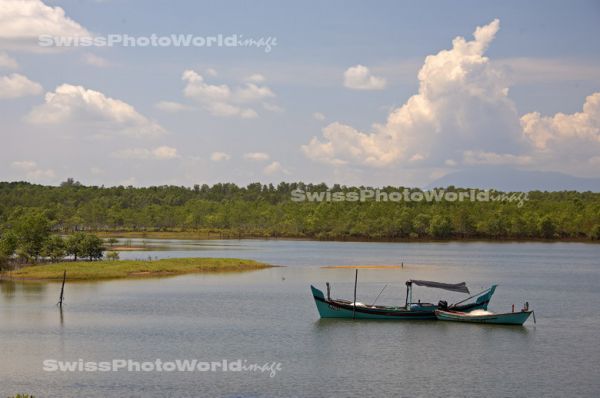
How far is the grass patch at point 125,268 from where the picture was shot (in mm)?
101188

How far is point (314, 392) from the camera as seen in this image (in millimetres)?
45438

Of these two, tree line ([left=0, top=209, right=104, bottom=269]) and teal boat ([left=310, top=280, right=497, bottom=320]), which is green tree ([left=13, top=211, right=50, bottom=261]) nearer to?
tree line ([left=0, top=209, right=104, bottom=269])

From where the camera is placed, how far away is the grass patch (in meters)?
101

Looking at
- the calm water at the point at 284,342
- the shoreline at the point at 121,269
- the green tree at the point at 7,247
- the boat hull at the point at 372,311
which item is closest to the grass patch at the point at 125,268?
the shoreline at the point at 121,269

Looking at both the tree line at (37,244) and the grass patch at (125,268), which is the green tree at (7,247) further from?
the grass patch at (125,268)

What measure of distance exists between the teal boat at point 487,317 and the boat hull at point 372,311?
129 cm

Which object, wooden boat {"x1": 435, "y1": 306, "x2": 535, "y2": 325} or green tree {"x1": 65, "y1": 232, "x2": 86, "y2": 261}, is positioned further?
green tree {"x1": 65, "y1": 232, "x2": 86, "y2": 261}

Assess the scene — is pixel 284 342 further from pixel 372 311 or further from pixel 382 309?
pixel 382 309

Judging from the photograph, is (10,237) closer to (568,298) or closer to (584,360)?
(568,298)

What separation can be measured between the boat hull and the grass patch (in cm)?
4285

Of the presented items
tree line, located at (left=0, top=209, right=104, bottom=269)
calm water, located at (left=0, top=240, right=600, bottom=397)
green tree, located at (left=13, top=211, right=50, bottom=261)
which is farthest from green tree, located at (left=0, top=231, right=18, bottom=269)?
calm water, located at (left=0, top=240, right=600, bottom=397)

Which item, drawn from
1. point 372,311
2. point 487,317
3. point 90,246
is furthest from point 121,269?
point 487,317

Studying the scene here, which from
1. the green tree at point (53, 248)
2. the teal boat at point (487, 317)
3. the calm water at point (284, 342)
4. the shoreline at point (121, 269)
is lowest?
the calm water at point (284, 342)

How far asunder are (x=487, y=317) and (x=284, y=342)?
1962cm
